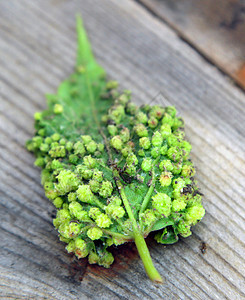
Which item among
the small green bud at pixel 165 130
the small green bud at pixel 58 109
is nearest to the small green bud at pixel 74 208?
the small green bud at pixel 165 130

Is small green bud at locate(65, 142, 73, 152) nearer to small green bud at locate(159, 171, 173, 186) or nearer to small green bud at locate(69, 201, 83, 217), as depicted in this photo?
small green bud at locate(69, 201, 83, 217)

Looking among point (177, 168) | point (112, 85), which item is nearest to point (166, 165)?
point (177, 168)

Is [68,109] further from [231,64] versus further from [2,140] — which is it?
[231,64]

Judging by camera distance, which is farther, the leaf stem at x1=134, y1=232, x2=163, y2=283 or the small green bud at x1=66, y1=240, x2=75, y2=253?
the small green bud at x1=66, y1=240, x2=75, y2=253

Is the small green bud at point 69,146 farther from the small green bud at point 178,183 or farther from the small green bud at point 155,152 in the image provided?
the small green bud at point 178,183

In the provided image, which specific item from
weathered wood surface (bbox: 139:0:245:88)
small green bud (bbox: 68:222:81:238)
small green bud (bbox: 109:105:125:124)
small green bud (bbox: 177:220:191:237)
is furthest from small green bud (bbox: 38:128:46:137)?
weathered wood surface (bbox: 139:0:245:88)
